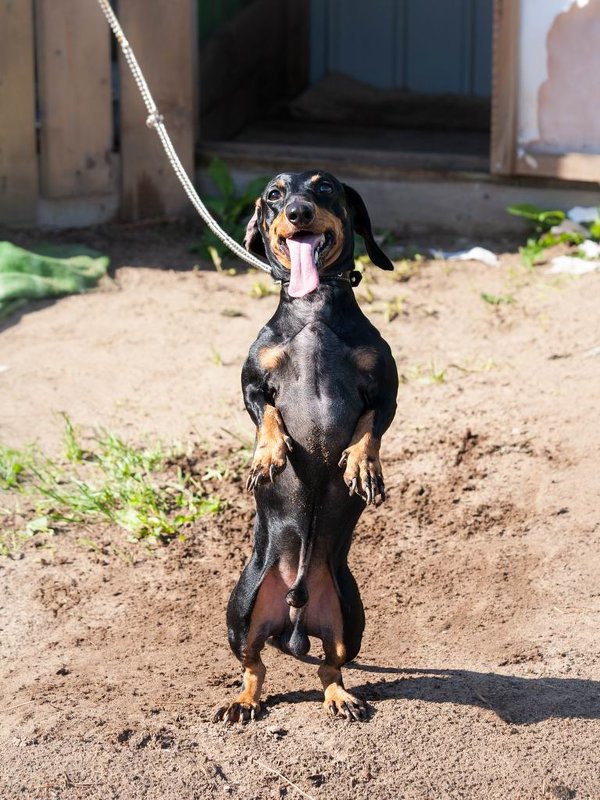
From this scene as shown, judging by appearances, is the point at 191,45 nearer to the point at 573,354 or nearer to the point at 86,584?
the point at 573,354

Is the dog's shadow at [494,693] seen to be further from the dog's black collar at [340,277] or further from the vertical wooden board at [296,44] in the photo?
the vertical wooden board at [296,44]

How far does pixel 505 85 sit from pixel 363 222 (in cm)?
415

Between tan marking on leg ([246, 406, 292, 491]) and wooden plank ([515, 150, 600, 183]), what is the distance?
4.48 meters

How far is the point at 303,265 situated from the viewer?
319cm

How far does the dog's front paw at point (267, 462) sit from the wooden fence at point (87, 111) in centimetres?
463

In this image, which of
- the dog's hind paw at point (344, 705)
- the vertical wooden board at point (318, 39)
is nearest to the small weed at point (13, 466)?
the dog's hind paw at point (344, 705)

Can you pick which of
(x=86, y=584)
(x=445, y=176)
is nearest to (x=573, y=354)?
(x=445, y=176)

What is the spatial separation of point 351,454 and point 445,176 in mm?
4840

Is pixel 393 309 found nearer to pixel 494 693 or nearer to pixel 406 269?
pixel 406 269

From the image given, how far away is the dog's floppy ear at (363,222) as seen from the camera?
137 inches

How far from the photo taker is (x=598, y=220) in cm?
725

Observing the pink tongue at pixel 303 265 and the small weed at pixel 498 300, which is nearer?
the pink tongue at pixel 303 265

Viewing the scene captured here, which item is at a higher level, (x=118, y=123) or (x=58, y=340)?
(x=118, y=123)

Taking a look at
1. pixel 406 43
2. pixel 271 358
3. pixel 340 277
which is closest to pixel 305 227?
pixel 340 277
